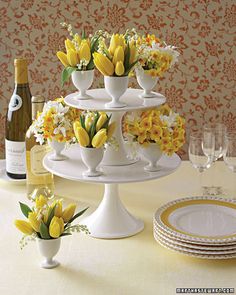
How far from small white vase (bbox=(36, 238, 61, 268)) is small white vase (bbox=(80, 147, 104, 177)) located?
23 cm

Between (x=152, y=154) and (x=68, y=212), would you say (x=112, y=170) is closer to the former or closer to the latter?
(x=152, y=154)

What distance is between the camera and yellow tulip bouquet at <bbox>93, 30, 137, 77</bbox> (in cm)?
154

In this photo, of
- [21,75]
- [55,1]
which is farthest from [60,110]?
[55,1]

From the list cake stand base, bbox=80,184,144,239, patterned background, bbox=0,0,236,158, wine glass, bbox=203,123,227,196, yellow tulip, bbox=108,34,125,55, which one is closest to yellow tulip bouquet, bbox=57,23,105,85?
yellow tulip, bbox=108,34,125,55

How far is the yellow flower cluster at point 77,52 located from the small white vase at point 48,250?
513 millimetres

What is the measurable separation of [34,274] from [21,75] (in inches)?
28.4

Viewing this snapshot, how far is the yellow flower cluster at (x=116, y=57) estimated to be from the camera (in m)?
1.54

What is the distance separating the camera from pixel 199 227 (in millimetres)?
1557

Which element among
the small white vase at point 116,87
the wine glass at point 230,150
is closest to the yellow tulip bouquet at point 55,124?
the small white vase at point 116,87

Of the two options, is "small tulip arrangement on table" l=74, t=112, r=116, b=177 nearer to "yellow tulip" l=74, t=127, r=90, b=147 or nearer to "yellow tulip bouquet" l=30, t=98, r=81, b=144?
"yellow tulip" l=74, t=127, r=90, b=147

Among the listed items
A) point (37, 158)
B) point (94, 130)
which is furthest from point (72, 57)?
point (37, 158)

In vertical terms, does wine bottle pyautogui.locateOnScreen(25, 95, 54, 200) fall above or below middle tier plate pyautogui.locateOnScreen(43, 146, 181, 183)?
below

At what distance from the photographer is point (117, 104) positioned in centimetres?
159

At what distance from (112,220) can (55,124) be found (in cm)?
31
